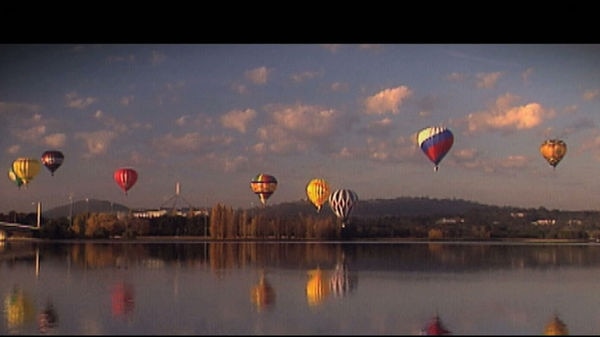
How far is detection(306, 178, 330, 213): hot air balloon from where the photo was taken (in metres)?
20.5

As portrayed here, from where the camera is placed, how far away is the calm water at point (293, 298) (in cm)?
585

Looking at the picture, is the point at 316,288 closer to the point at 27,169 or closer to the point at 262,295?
the point at 262,295

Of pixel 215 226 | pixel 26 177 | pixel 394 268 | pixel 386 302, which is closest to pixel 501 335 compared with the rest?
pixel 386 302

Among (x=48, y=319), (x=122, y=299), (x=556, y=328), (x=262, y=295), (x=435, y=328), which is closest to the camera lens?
(x=435, y=328)

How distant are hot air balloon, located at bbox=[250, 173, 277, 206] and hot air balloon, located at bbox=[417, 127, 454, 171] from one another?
5.91m

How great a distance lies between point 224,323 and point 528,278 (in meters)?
5.68

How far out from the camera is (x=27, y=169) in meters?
17.3

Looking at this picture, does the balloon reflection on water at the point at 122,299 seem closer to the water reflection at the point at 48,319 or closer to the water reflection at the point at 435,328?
the water reflection at the point at 48,319

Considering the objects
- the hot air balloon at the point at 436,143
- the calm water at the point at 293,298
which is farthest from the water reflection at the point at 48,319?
the hot air balloon at the point at 436,143

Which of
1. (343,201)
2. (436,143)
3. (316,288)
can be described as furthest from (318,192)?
(316,288)

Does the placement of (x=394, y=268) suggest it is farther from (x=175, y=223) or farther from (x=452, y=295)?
(x=175, y=223)

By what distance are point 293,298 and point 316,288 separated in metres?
1.05

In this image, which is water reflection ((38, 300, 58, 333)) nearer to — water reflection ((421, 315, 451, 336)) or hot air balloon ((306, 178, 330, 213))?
water reflection ((421, 315, 451, 336))
